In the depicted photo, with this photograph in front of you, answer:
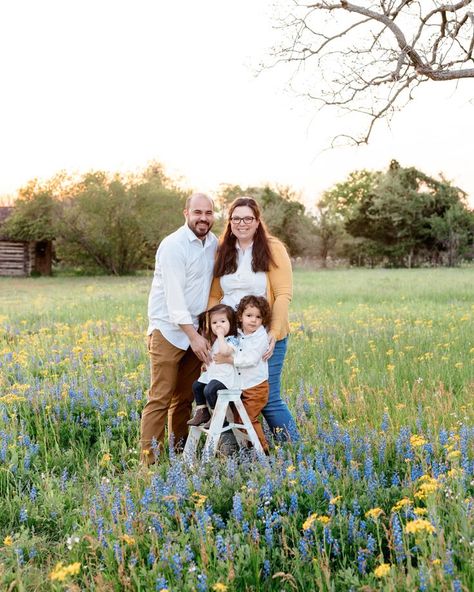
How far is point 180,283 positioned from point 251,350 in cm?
82

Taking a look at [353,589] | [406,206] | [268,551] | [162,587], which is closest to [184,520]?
[268,551]

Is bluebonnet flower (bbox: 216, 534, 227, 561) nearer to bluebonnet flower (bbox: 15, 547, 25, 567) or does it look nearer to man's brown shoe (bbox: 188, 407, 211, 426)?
bluebonnet flower (bbox: 15, 547, 25, 567)

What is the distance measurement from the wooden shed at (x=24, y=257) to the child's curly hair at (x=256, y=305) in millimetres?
42980

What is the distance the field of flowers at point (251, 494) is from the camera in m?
3.40

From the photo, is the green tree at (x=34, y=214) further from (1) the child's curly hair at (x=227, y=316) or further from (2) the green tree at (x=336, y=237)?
(1) the child's curly hair at (x=227, y=316)

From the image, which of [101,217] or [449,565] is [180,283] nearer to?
[449,565]

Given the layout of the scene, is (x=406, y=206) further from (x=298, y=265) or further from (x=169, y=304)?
(x=169, y=304)

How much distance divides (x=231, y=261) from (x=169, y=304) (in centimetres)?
61

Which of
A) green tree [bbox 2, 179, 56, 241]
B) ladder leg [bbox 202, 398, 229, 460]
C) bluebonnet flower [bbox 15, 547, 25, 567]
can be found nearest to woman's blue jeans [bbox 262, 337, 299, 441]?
ladder leg [bbox 202, 398, 229, 460]

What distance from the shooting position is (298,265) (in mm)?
58156

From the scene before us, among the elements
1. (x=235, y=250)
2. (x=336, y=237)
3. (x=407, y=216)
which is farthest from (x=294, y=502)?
(x=336, y=237)

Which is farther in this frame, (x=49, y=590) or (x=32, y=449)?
(x=32, y=449)

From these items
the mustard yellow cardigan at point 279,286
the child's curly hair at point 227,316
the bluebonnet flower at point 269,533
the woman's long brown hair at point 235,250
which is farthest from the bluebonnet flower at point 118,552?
the woman's long brown hair at point 235,250

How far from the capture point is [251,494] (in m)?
4.04
